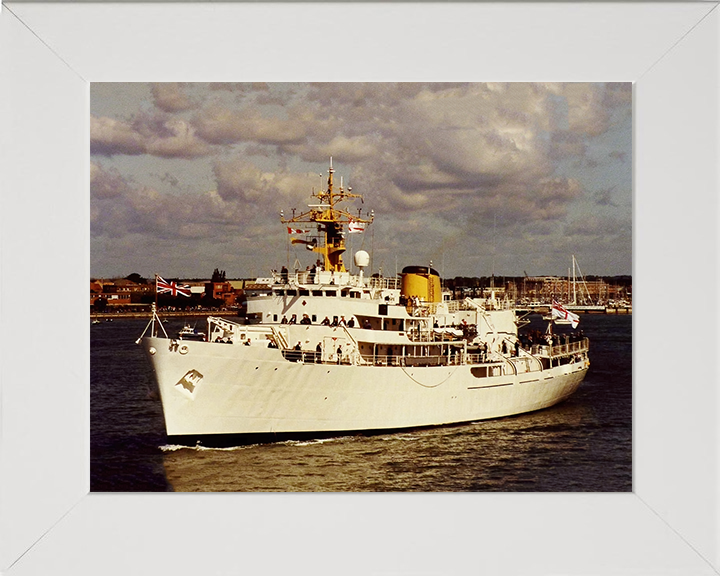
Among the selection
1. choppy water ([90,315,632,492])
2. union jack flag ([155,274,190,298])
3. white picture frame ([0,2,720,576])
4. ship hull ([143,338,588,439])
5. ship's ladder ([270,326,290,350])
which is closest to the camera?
white picture frame ([0,2,720,576])

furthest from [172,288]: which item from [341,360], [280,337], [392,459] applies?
[392,459]

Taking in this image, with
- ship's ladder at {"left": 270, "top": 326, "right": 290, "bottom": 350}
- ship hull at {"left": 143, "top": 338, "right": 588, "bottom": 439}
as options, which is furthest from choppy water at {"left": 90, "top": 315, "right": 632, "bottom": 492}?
ship's ladder at {"left": 270, "top": 326, "right": 290, "bottom": 350}

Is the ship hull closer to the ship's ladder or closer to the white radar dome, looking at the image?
the ship's ladder

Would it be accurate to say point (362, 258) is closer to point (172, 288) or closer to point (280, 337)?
point (280, 337)

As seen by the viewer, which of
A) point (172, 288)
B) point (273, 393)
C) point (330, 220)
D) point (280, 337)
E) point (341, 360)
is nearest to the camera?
point (172, 288)

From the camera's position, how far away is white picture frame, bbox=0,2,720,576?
5.67 metres

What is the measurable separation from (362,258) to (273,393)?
351cm

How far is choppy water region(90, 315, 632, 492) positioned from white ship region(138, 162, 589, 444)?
33cm

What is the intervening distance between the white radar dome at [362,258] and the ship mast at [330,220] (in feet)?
1.47

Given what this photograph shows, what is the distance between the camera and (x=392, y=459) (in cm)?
1070
